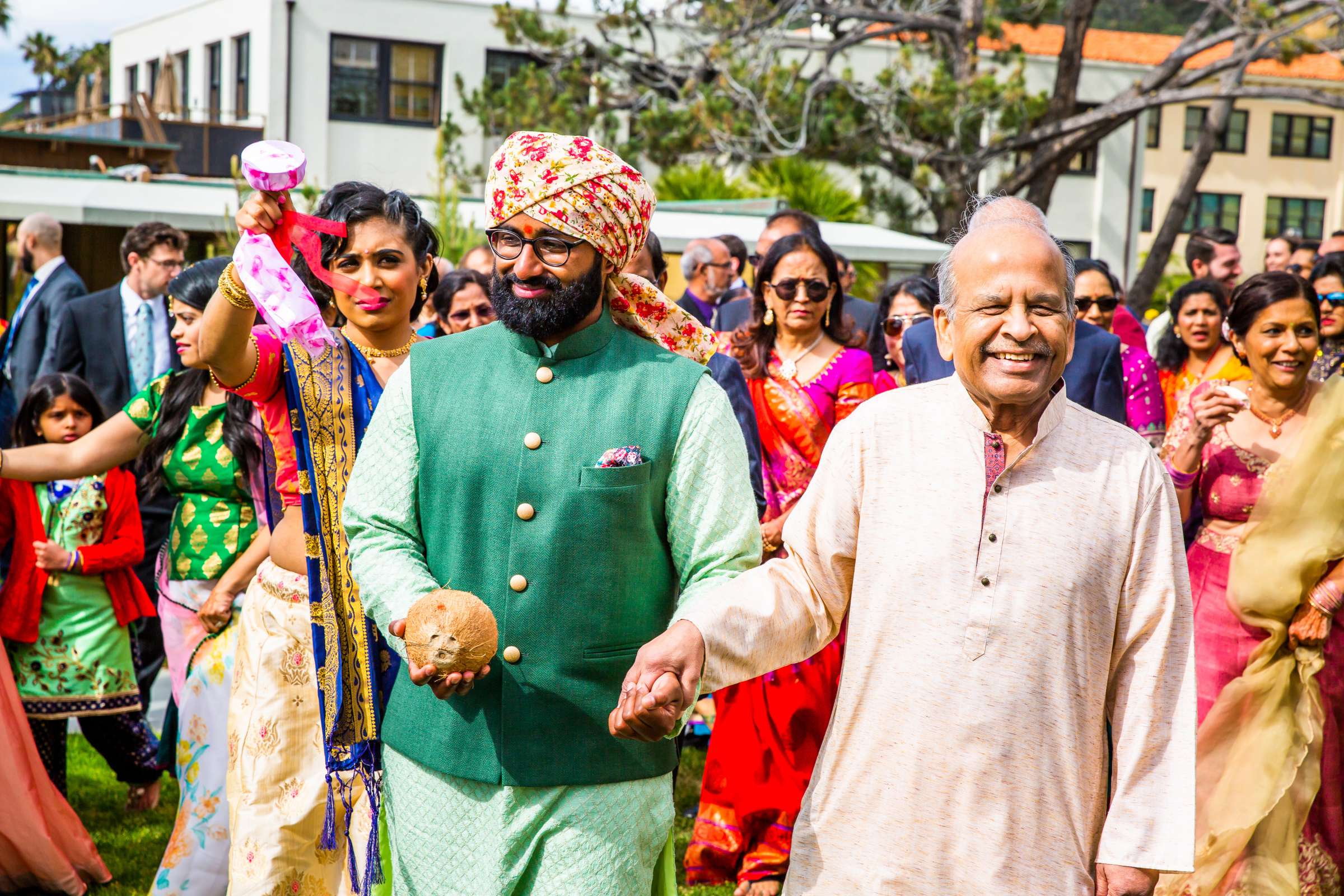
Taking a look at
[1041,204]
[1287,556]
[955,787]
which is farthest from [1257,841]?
[1041,204]

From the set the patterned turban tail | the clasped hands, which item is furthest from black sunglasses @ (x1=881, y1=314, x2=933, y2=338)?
the clasped hands

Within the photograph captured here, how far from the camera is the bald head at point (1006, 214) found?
8.89ft

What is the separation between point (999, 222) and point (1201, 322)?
468 centimetres

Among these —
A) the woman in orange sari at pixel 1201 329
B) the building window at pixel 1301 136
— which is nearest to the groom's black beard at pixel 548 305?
the woman in orange sari at pixel 1201 329

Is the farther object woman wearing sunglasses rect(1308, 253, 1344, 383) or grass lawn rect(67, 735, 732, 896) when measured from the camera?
woman wearing sunglasses rect(1308, 253, 1344, 383)

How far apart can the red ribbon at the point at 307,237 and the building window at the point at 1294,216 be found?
46934 millimetres

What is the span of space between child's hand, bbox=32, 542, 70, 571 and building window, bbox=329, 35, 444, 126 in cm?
2449

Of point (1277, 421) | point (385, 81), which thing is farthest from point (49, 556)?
point (385, 81)

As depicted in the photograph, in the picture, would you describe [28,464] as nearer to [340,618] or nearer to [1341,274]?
[340,618]

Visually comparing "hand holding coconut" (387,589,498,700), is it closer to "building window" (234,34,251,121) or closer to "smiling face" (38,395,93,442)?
"smiling face" (38,395,93,442)

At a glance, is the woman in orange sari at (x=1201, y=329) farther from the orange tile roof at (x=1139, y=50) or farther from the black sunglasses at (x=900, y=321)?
the orange tile roof at (x=1139, y=50)

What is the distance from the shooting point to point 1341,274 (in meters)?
6.98

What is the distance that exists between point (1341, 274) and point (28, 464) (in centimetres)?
597

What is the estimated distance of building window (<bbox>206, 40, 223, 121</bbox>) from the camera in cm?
3039
